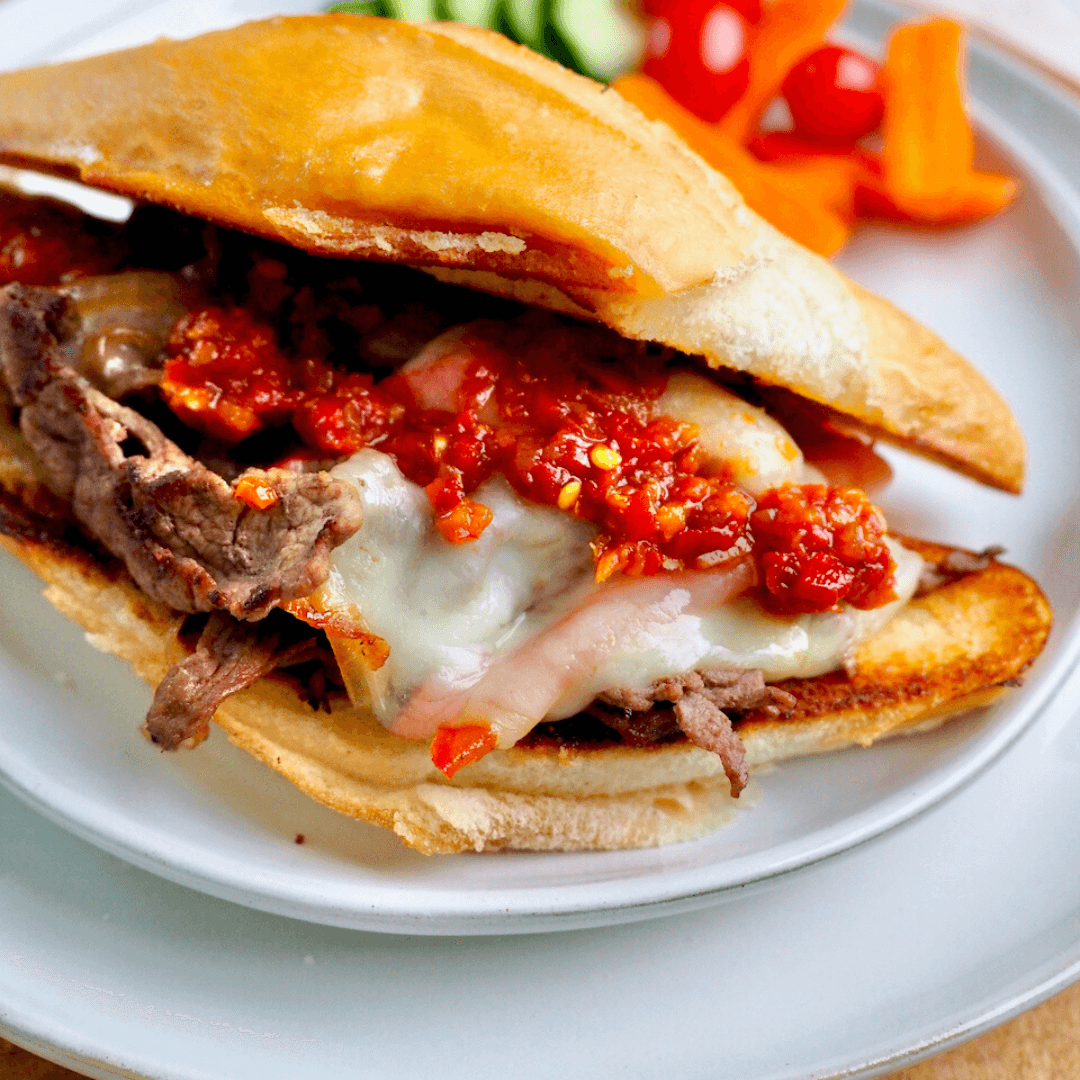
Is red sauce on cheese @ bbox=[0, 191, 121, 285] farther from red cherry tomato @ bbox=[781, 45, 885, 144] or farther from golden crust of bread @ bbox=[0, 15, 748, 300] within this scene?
red cherry tomato @ bbox=[781, 45, 885, 144]

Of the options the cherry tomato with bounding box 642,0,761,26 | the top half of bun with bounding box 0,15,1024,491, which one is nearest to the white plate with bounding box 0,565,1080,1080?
the top half of bun with bounding box 0,15,1024,491

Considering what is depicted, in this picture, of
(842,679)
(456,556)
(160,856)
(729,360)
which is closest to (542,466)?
(456,556)

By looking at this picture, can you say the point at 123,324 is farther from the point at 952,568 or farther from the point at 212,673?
the point at 952,568

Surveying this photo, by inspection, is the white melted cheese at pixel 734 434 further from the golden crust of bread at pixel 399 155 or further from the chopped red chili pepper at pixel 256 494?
the chopped red chili pepper at pixel 256 494

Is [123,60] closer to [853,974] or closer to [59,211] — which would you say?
[59,211]

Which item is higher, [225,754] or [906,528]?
[906,528]
